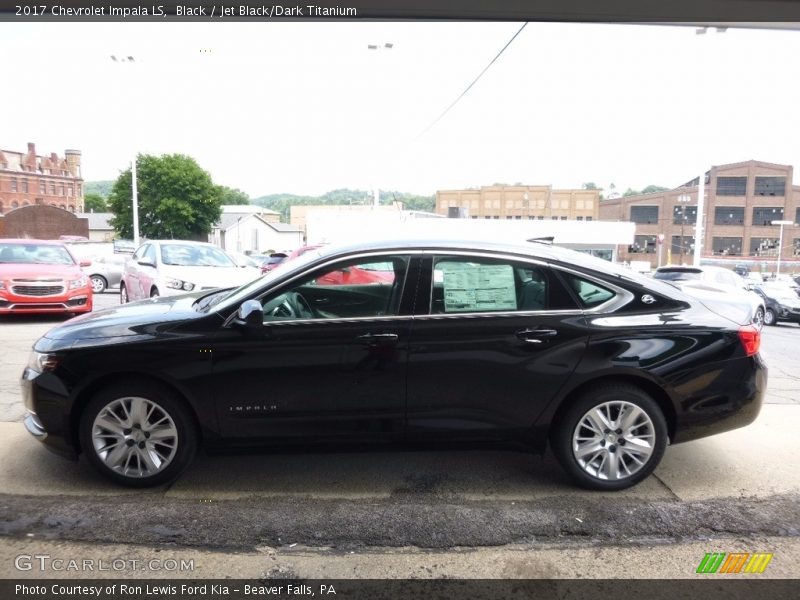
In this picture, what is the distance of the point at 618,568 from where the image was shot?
2936mm

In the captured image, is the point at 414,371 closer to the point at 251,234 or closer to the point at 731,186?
the point at 731,186

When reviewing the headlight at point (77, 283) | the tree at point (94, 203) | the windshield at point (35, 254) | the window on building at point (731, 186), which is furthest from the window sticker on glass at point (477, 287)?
the tree at point (94, 203)

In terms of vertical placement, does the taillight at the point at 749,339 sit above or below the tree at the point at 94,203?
below

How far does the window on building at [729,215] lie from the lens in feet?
248

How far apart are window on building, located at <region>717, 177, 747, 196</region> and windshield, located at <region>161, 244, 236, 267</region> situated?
80726mm

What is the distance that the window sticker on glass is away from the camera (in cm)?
375

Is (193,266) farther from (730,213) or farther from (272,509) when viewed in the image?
(730,213)

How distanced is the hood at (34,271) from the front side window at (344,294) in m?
8.71

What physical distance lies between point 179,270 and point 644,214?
81.0 meters

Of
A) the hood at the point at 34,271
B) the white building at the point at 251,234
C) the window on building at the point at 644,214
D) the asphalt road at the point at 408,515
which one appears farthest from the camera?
the white building at the point at 251,234

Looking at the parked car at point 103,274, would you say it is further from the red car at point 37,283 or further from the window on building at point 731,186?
the window on building at point 731,186

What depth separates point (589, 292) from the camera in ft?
12.5

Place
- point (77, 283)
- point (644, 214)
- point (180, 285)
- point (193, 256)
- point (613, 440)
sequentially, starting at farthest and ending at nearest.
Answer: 1. point (644, 214)
2. point (77, 283)
3. point (193, 256)
4. point (180, 285)
5. point (613, 440)

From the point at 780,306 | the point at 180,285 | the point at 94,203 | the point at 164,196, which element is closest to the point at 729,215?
the point at 780,306
